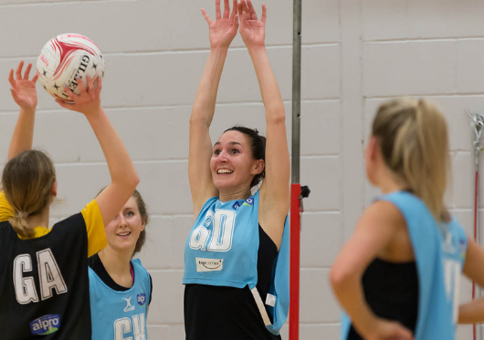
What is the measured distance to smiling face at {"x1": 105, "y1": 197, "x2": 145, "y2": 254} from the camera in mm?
2371

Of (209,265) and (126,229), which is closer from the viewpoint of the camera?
(209,265)

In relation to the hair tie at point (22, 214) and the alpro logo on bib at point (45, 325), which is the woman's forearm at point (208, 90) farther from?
the alpro logo on bib at point (45, 325)

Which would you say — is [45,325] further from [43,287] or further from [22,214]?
[22,214]

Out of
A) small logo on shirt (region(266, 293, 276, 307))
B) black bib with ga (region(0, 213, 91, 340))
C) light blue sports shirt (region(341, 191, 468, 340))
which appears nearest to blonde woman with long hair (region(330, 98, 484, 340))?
light blue sports shirt (region(341, 191, 468, 340))

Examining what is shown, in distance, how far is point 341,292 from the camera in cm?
108

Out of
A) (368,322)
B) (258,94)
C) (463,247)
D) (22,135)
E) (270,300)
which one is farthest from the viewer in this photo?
(258,94)

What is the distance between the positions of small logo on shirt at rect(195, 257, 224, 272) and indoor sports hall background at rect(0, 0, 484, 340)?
3.72 ft

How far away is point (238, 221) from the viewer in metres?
2.08

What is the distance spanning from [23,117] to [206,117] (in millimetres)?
730

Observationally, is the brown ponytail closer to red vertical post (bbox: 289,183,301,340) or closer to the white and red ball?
the white and red ball

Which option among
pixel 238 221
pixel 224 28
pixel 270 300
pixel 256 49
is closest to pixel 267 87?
pixel 256 49

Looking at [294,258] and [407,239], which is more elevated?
[407,239]

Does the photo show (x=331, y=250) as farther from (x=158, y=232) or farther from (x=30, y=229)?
(x=30, y=229)

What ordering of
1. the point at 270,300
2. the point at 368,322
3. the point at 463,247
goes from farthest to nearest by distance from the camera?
1. the point at 270,300
2. the point at 463,247
3. the point at 368,322
